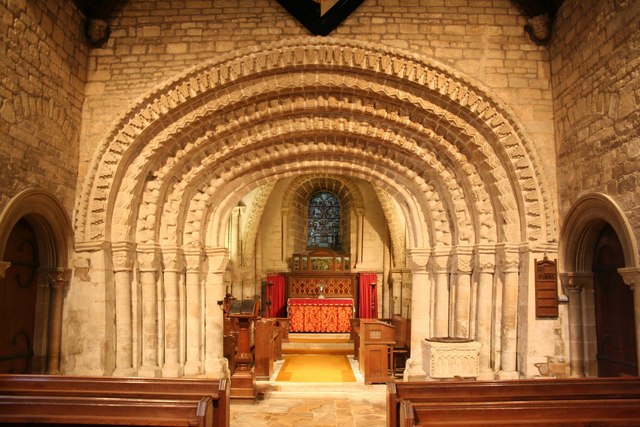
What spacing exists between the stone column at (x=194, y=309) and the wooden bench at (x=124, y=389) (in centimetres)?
387

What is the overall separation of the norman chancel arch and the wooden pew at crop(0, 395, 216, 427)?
3575mm

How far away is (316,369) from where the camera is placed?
9812mm

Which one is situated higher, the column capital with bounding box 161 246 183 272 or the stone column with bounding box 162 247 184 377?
the column capital with bounding box 161 246 183 272

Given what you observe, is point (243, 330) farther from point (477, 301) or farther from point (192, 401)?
point (192, 401)

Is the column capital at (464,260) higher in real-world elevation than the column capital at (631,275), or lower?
higher

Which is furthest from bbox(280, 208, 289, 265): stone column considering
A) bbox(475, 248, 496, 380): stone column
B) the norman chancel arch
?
bbox(475, 248, 496, 380): stone column

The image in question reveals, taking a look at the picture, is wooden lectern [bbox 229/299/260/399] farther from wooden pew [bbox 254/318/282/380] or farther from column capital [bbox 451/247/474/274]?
column capital [bbox 451/247/474/274]

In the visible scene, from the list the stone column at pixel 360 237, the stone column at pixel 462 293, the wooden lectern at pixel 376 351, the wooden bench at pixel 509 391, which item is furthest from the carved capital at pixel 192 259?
the stone column at pixel 360 237

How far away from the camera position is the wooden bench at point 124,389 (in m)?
4.20

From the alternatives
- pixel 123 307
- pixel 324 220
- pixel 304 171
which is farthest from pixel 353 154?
pixel 324 220

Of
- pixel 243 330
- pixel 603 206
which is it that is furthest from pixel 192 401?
pixel 603 206

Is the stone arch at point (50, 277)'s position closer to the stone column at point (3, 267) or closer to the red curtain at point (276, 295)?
the stone column at point (3, 267)

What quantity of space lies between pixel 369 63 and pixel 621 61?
296 cm

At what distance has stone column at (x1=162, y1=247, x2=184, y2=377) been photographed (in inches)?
321
